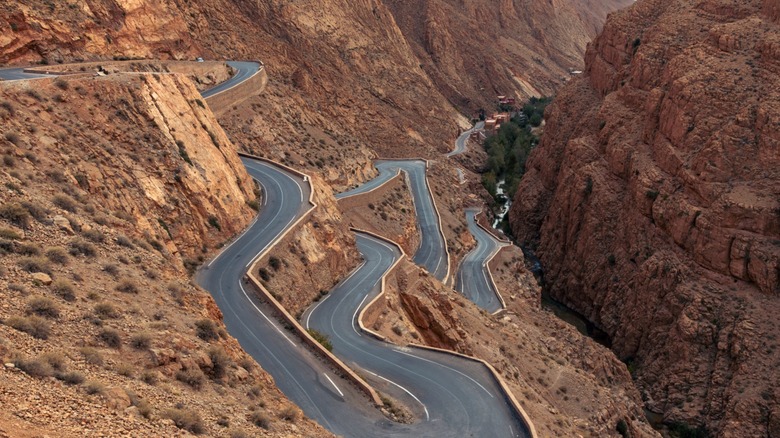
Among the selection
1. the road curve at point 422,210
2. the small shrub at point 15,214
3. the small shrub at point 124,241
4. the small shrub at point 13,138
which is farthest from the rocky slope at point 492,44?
the small shrub at point 15,214

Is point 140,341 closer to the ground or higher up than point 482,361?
higher up

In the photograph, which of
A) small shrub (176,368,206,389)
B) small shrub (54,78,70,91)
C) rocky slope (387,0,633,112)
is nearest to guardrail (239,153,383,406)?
small shrub (176,368,206,389)

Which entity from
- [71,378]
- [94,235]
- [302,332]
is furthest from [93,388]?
[302,332]

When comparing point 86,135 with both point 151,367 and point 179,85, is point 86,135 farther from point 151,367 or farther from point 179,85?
point 151,367

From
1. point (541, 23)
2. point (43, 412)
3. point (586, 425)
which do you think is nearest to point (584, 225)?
point (586, 425)

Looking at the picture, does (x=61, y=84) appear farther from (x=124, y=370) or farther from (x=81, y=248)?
(x=124, y=370)

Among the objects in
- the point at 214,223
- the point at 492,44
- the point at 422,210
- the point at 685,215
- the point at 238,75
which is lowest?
the point at 422,210
